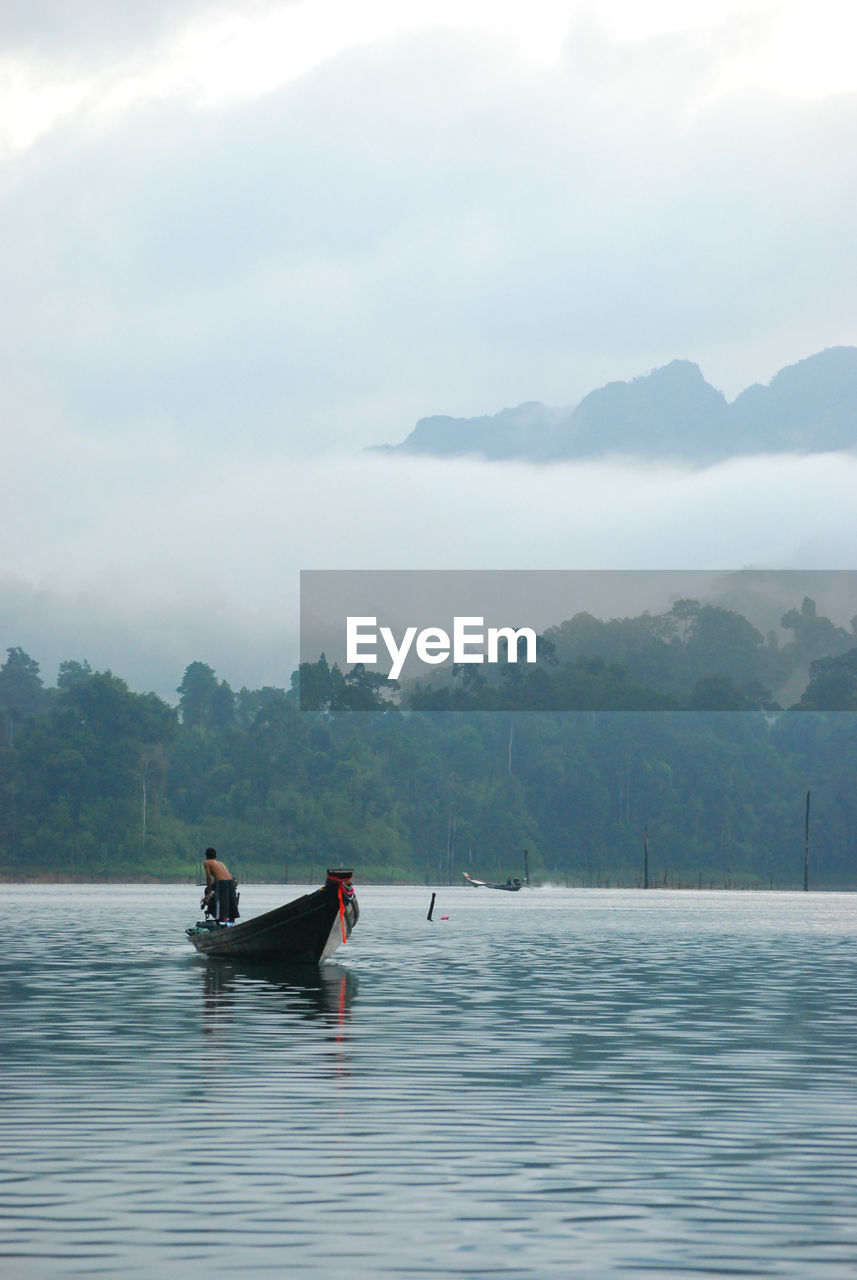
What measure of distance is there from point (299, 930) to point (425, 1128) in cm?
2720

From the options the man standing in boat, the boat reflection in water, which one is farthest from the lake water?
the man standing in boat

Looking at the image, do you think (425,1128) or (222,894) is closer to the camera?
(425,1128)

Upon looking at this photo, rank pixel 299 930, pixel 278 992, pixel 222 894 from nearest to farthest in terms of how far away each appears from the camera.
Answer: pixel 278 992 → pixel 299 930 → pixel 222 894

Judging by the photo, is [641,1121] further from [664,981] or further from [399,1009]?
[664,981]

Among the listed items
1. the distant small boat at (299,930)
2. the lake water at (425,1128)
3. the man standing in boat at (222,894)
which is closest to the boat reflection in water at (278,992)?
the lake water at (425,1128)

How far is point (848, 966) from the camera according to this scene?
52.8 meters

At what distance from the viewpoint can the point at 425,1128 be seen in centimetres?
1967

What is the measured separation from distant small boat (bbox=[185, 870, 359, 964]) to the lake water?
3.07 m

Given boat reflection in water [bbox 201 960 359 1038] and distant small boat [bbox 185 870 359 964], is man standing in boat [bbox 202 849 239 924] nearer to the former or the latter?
boat reflection in water [bbox 201 960 359 1038]

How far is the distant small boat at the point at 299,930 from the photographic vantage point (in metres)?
46.5

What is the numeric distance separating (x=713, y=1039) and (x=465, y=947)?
107 feet

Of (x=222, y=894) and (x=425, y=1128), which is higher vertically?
(x=222, y=894)

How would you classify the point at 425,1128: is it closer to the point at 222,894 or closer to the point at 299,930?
the point at 299,930

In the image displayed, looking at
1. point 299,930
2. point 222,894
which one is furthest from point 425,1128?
point 222,894
